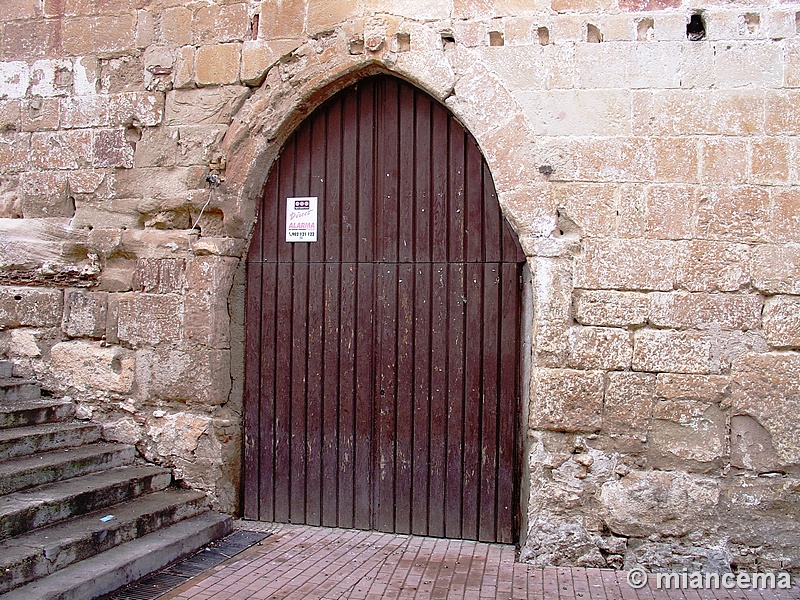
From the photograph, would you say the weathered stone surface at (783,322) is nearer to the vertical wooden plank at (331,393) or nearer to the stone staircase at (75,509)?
the vertical wooden plank at (331,393)

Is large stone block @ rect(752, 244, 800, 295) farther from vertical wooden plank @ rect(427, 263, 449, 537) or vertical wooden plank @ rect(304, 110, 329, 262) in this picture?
vertical wooden plank @ rect(304, 110, 329, 262)

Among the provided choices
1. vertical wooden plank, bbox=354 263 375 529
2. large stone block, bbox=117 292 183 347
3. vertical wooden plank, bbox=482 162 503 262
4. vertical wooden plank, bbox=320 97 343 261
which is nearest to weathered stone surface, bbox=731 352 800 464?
vertical wooden plank, bbox=482 162 503 262

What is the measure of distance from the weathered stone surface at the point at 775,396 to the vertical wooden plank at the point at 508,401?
1225mm

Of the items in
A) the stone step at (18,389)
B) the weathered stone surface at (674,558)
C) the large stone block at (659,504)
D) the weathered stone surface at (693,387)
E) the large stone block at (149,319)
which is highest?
the large stone block at (149,319)

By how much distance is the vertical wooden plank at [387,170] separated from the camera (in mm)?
4574

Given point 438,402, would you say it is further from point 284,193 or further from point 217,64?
point 217,64

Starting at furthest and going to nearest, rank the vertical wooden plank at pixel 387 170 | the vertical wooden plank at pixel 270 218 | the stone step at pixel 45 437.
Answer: the vertical wooden plank at pixel 270 218
the vertical wooden plank at pixel 387 170
the stone step at pixel 45 437

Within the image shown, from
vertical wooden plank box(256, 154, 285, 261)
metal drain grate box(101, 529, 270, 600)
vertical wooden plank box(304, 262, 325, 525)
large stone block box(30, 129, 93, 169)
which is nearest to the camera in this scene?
metal drain grate box(101, 529, 270, 600)

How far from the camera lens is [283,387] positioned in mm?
4754

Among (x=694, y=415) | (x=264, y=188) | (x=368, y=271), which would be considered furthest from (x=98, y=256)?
(x=694, y=415)

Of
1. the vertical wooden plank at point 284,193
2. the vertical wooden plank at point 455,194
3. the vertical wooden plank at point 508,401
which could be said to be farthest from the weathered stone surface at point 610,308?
the vertical wooden plank at point 284,193

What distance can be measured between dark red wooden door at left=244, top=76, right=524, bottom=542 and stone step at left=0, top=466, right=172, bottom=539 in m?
0.66

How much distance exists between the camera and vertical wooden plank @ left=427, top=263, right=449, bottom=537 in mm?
4449

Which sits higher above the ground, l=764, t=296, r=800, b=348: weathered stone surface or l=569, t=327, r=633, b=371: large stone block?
l=764, t=296, r=800, b=348: weathered stone surface
